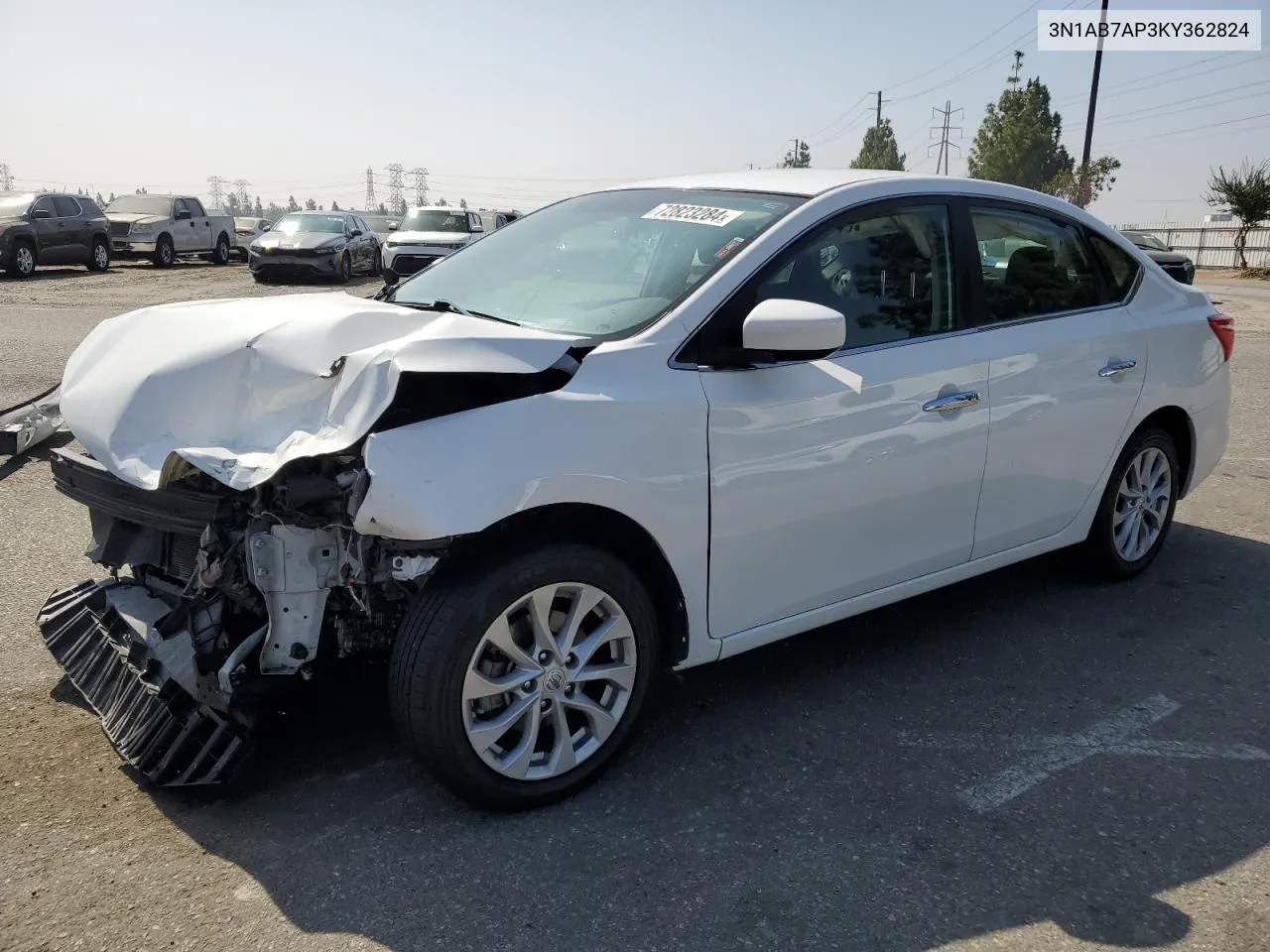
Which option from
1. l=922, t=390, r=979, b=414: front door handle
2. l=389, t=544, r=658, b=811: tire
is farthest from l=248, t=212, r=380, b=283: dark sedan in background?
l=389, t=544, r=658, b=811: tire

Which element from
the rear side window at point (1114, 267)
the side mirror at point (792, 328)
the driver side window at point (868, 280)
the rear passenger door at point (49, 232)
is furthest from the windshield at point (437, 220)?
the side mirror at point (792, 328)

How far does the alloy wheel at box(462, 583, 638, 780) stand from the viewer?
2818 mm

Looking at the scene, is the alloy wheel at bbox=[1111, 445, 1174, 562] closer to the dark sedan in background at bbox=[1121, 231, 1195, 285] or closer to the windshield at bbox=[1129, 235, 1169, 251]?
the dark sedan in background at bbox=[1121, 231, 1195, 285]

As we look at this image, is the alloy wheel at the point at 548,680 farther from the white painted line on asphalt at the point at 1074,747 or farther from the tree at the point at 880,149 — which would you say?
the tree at the point at 880,149

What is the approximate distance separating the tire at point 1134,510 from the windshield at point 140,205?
27575 millimetres

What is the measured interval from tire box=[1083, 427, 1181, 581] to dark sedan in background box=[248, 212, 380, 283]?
20.7 meters

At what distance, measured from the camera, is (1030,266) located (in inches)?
163

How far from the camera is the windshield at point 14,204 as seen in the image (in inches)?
853

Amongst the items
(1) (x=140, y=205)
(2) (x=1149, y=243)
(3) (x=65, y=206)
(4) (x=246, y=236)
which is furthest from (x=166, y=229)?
(2) (x=1149, y=243)

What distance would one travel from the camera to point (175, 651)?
290cm

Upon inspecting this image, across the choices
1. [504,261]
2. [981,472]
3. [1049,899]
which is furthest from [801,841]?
[504,261]

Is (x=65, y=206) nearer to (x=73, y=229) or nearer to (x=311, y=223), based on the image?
(x=73, y=229)

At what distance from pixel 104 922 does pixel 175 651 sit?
0.71 meters

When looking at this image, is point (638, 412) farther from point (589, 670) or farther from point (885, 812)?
point (885, 812)
